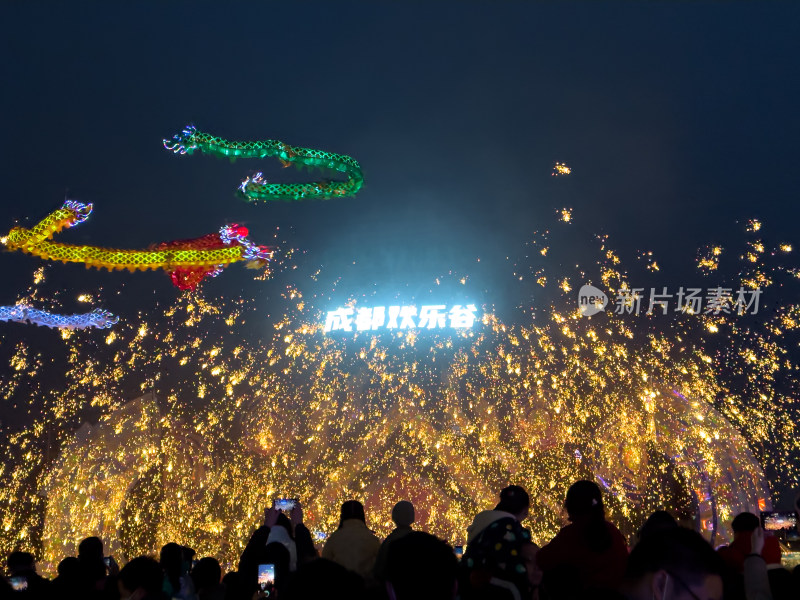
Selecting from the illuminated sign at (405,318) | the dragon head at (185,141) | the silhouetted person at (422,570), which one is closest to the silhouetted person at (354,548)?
the silhouetted person at (422,570)

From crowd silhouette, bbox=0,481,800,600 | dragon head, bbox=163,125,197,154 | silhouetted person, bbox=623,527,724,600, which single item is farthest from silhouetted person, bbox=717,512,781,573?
dragon head, bbox=163,125,197,154

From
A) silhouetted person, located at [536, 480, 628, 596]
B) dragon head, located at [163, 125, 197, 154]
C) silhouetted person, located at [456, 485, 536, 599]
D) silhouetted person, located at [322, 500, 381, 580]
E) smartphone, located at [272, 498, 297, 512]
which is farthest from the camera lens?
dragon head, located at [163, 125, 197, 154]

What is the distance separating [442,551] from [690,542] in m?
0.58

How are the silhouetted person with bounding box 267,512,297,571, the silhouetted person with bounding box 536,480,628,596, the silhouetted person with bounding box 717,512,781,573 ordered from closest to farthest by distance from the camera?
1. the silhouetted person with bounding box 536,480,628,596
2. the silhouetted person with bounding box 717,512,781,573
3. the silhouetted person with bounding box 267,512,297,571

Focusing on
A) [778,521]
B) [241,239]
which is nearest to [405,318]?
[241,239]

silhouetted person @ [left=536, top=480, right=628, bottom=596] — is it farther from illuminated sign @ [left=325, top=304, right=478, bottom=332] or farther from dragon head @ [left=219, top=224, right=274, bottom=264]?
illuminated sign @ [left=325, top=304, right=478, bottom=332]

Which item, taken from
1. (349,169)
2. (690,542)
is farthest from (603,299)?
(690,542)

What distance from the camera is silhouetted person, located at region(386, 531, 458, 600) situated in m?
1.69

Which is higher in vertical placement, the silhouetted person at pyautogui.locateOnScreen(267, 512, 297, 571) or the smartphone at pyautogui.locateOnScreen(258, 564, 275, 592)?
the silhouetted person at pyautogui.locateOnScreen(267, 512, 297, 571)

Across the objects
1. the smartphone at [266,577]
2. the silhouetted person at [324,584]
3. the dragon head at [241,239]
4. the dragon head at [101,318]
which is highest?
the dragon head at [241,239]

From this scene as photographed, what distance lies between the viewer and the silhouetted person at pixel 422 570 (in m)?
1.69

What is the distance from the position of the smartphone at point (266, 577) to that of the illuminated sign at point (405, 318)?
1141cm

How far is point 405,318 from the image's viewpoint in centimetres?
1552

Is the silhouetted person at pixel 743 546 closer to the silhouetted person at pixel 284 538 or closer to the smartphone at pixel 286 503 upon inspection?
the silhouetted person at pixel 284 538
